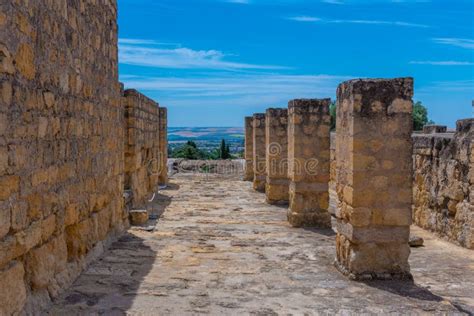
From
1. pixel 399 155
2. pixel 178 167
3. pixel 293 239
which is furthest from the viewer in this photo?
pixel 178 167

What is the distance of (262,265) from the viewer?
6.68 meters

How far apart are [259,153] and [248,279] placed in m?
10.9

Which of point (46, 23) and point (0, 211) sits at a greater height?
point (46, 23)

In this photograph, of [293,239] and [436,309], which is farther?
[293,239]

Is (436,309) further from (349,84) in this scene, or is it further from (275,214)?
(275,214)

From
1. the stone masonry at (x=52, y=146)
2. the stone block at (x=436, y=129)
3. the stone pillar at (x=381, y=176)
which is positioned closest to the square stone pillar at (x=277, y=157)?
the stone block at (x=436, y=129)

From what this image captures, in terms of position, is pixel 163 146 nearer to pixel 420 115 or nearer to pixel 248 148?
pixel 248 148

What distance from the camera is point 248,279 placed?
598 cm

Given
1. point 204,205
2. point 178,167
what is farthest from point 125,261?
point 178,167

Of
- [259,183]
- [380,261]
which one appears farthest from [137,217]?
[259,183]

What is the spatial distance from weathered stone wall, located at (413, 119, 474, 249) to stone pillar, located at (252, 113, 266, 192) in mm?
6863

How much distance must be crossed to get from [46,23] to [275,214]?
7679 mm

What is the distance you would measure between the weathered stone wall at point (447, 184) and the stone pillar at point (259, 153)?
22.5ft

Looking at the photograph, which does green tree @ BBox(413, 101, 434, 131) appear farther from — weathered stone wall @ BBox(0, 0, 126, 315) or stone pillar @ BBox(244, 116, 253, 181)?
weathered stone wall @ BBox(0, 0, 126, 315)
